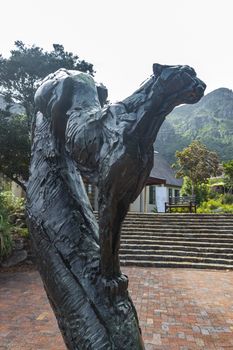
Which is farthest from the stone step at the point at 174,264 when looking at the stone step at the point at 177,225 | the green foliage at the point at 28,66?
the green foliage at the point at 28,66

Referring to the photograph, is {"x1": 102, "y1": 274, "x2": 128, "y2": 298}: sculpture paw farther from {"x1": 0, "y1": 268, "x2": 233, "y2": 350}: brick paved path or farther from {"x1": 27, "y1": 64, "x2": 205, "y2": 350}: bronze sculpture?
{"x1": 0, "y1": 268, "x2": 233, "y2": 350}: brick paved path

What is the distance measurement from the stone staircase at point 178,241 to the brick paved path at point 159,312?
146 cm

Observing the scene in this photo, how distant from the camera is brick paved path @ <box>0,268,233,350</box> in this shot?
415 cm

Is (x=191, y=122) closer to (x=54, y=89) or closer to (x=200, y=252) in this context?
(x=200, y=252)

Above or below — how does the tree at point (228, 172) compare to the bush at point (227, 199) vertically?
above

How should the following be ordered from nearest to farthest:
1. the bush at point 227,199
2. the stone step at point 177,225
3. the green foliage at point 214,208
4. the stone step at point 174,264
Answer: the stone step at point 174,264
the stone step at point 177,225
the green foliage at point 214,208
the bush at point 227,199

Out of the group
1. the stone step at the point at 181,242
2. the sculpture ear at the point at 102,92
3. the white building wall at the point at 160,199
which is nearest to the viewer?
the sculpture ear at the point at 102,92

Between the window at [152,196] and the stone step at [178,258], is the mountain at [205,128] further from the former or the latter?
Answer: the stone step at [178,258]

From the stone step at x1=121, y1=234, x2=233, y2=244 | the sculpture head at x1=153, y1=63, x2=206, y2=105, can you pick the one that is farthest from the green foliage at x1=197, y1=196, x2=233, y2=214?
the sculpture head at x1=153, y1=63, x2=206, y2=105

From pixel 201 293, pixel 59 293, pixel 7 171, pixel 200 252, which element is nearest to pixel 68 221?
pixel 59 293

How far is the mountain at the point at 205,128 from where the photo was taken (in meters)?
69.9

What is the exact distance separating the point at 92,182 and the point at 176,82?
0.31 m

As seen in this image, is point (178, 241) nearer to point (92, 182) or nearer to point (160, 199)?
point (160, 199)

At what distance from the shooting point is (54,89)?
1089 millimetres
